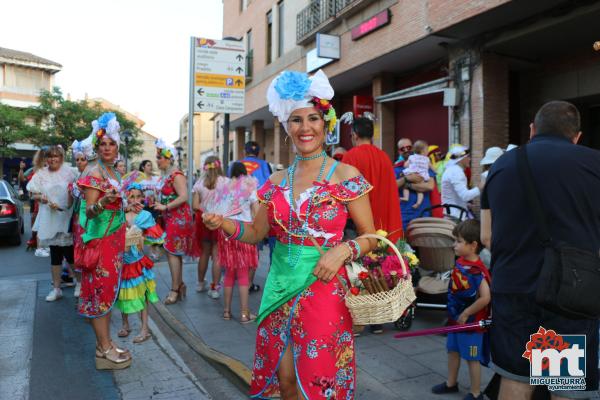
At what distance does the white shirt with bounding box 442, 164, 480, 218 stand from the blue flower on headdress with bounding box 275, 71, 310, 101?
13.7 ft

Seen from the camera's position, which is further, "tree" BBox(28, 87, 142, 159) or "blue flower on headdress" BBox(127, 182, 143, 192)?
"tree" BBox(28, 87, 142, 159)

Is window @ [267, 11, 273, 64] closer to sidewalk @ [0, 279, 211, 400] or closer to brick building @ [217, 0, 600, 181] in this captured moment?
brick building @ [217, 0, 600, 181]

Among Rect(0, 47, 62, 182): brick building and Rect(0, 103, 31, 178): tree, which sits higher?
Rect(0, 47, 62, 182): brick building

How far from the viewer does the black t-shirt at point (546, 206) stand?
224cm

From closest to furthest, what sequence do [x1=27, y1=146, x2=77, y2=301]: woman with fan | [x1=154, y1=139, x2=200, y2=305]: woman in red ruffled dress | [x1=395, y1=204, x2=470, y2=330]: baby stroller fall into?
[x1=395, y1=204, x2=470, y2=330]: baby stroller, [x1=154, y1=139, x2=200, y2=305]: woman in red ruffled dress, [x1=27, y1=146, x2=77, y2=301]: woman with fan

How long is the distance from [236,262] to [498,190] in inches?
140

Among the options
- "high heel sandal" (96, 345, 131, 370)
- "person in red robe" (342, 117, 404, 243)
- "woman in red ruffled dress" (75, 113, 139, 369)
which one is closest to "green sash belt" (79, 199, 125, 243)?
"woman in red ruffled dress" (75, 113, 139, 369)

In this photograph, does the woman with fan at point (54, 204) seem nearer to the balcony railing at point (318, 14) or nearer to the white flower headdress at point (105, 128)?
the white flower headdress at point (105, 128)

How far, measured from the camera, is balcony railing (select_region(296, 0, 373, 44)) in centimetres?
1349

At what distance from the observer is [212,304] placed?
6.12 metres

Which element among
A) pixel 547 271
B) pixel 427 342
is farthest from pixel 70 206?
pixel 547 271

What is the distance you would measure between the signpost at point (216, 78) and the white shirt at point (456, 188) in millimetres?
4209

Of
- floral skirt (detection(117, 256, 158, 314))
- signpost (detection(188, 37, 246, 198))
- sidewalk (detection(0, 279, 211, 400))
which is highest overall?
signpost (detection(188, 37, 246, 198))

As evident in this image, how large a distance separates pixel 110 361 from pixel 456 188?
4.57 meters
